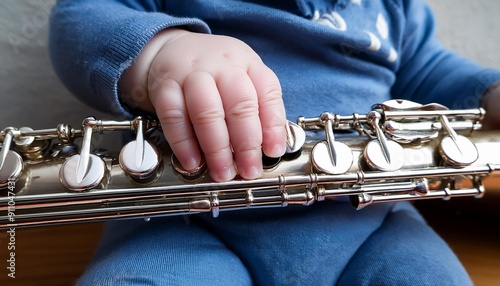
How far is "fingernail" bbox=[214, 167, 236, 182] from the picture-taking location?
15.9 inches

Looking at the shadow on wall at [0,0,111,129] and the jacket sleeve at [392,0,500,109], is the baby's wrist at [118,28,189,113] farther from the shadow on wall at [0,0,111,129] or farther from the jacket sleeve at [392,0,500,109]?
the jacket sleeve at [392,0,500,109]

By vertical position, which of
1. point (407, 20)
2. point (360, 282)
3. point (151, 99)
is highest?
point (407, 20)

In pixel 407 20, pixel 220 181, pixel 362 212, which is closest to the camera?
pixel 220 181

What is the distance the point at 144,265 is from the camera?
449 mm

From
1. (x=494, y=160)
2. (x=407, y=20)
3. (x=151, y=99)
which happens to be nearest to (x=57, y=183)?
(x=151, y=99)

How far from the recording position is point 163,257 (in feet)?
1.52

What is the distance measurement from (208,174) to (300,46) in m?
0.25

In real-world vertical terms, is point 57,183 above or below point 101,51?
below

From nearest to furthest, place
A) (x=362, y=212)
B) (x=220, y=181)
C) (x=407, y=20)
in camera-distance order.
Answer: (x=220, y=181), (x=362, y=212), (x=407, y=20)

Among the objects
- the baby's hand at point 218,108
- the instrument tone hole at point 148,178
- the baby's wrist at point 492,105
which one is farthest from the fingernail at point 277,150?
the baby's wrist at point 492,105

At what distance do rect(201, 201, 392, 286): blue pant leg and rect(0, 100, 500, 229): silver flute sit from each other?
0.25 ft

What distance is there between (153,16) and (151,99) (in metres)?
0.09

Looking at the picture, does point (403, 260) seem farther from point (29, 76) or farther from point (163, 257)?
point (29, 76)

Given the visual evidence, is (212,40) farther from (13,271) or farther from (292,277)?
(13,271)
